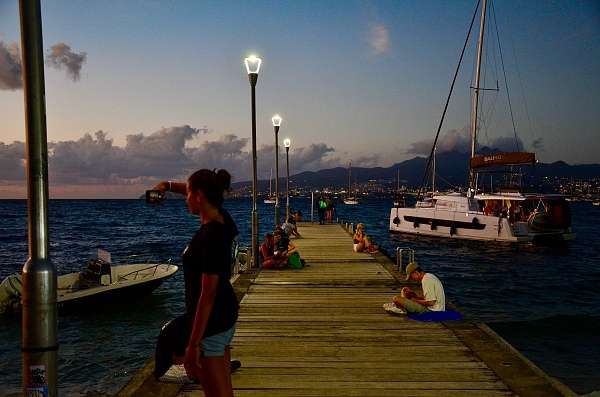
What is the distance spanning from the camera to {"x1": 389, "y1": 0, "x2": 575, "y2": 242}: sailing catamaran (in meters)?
33.7

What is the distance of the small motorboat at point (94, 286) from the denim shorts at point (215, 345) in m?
12.3

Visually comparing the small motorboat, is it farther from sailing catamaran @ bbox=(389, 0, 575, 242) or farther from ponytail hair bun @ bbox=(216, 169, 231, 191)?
sailing catamaran @ bbox=(389, 0, 575, 242)

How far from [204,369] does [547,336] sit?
12513mm

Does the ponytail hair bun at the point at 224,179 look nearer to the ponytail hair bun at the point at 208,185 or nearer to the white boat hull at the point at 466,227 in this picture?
the ponytail hair bun at the point at 208,185

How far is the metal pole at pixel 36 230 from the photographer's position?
3.20 m

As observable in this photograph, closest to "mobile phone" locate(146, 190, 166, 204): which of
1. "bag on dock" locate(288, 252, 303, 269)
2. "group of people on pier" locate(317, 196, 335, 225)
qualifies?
"bag on dock" locate(288, 252, 303, 269)

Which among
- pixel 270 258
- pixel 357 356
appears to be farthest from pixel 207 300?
pixel 270 258

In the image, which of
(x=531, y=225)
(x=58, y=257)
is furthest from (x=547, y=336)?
(x=58, y=257)

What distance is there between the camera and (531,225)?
3381cm

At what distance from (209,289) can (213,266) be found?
15cm

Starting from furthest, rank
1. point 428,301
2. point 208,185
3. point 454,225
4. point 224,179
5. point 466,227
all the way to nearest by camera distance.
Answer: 1. point 454,225
2. point 466,227
3. point 428,301
4. point 224,179
5. point 208,185

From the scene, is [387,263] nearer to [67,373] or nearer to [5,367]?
[67,373]

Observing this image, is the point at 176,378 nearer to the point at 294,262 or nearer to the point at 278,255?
the point at 278,255

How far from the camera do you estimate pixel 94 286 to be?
15.1 metres
